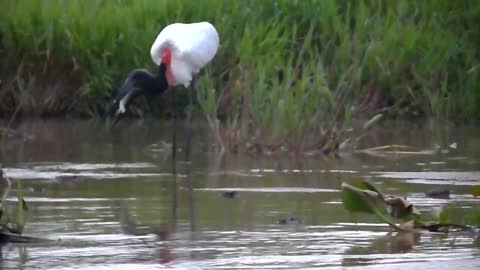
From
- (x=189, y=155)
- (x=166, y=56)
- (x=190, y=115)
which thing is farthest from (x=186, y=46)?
(x=189, y=155)

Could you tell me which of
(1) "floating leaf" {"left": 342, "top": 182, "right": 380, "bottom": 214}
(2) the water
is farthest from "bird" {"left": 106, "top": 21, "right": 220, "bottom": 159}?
(1) "floating leaf" {"left": 342, "top": 182, "right": 380, "bottom": 214}

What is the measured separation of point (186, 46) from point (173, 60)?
20 centimetres

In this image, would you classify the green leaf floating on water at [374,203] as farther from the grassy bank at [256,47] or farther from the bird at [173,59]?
the grassy bank at [256,47]

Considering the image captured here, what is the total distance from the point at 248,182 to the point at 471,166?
1747 mm

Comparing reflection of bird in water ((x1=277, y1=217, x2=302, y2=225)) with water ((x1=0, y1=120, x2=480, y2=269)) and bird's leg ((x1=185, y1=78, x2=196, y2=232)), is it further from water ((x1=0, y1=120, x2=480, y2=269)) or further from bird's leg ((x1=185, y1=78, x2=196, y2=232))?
bird's leg ((x1=185, y1=78, x2=196, y2=232))

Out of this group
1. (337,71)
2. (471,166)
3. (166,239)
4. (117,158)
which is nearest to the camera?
(166,239)

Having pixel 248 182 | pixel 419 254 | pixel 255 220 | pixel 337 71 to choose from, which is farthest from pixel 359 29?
pixel 419 254

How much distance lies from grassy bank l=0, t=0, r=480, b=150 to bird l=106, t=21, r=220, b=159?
0.60 m

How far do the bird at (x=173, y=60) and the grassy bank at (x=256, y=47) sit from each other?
604 mm

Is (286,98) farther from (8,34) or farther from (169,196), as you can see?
(8,34)

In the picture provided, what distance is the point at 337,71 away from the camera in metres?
13.7

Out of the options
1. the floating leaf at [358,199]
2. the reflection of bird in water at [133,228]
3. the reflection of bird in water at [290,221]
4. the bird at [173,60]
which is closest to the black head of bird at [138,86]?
the bird at [173,60]

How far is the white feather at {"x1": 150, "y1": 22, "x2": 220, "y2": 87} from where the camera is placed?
12.6 meters

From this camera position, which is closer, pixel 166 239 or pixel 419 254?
pixel 419 254
